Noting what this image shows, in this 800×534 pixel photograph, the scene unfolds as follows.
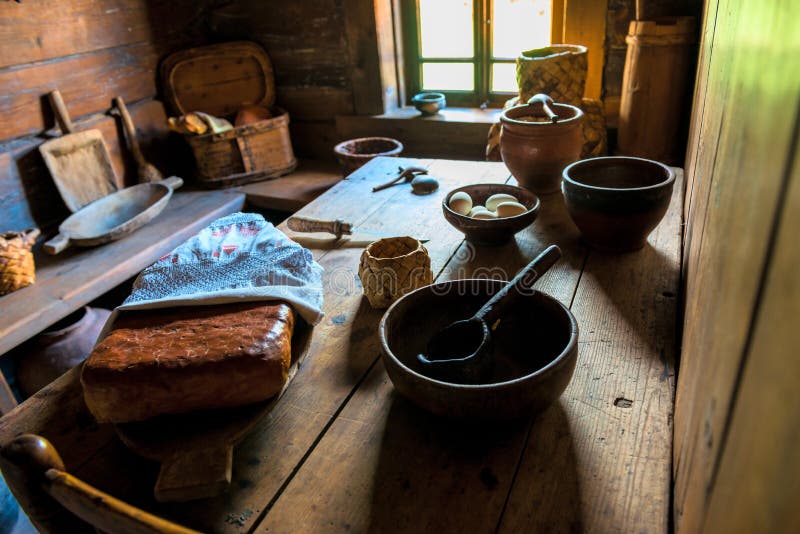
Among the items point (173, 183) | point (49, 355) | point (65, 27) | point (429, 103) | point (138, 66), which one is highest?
point (65, 27)

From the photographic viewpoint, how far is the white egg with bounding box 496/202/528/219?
1287mm

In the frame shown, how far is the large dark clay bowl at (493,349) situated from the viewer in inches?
27.2

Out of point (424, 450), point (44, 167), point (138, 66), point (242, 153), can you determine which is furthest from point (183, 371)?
point (138, 66)

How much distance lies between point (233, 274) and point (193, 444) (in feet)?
1.05

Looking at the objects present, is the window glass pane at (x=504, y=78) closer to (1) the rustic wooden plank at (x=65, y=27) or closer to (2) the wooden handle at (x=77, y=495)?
(1) the rustic wooden plank at (x=65, y=27)

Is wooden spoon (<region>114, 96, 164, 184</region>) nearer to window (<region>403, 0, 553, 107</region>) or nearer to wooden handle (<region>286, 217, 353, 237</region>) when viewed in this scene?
window (<region>403, 0, 553, 107</region>)

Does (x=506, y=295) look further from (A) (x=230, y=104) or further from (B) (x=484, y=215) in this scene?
(A) (x=230, y=104)

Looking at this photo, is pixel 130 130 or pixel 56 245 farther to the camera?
pixel 130 130

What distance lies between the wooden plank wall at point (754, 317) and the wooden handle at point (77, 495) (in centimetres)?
41

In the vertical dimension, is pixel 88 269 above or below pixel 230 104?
below

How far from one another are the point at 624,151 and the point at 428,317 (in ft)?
5.20

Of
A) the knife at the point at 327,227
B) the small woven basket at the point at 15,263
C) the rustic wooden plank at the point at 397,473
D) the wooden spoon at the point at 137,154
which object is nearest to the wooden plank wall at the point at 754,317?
the rustic wooden plank at the point at 397,473

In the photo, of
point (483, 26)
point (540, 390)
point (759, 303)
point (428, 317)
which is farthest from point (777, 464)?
point (483, 26)

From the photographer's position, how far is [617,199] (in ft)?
3.78
